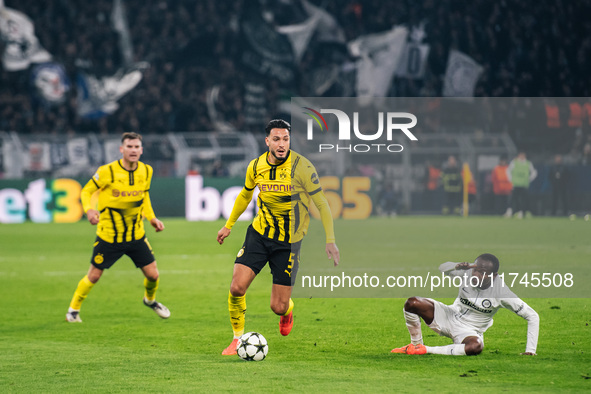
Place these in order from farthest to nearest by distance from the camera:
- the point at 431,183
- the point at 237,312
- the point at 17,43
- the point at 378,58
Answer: the point at 378,58
the point at 17,43
the point at 431,183
the point at 237,312

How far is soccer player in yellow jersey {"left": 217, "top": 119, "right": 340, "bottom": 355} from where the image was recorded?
733 centimetres

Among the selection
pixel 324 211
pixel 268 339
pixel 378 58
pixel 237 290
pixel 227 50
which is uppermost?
pixel 227 50

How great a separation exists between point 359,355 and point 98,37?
94.6 feet

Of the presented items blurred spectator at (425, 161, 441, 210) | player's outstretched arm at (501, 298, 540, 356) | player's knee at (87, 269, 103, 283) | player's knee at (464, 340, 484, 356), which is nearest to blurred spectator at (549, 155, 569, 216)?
blurred spectator at (425, 161, 441, 210)

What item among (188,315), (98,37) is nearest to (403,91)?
(98,37)

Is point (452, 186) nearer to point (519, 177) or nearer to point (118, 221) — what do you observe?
point (519, 177)

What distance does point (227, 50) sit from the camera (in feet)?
114

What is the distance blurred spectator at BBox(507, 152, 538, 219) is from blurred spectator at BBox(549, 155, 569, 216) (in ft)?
0.97

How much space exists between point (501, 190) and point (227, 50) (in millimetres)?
26126

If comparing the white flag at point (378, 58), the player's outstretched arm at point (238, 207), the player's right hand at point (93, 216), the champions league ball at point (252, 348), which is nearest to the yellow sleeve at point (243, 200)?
the player's outstretched arm at point (238, 207)

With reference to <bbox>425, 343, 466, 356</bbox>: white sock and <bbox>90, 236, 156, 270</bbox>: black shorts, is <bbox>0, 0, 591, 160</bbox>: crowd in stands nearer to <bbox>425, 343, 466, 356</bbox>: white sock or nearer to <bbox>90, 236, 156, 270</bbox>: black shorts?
<bbox>90, 236, 156, 270</bbox>: black shorts

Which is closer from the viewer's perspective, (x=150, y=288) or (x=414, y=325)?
(x=414, y=325)

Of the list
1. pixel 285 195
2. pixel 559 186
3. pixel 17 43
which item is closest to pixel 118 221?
pixel 285 195

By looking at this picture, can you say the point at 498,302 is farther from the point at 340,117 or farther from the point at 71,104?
the point at 71,104
